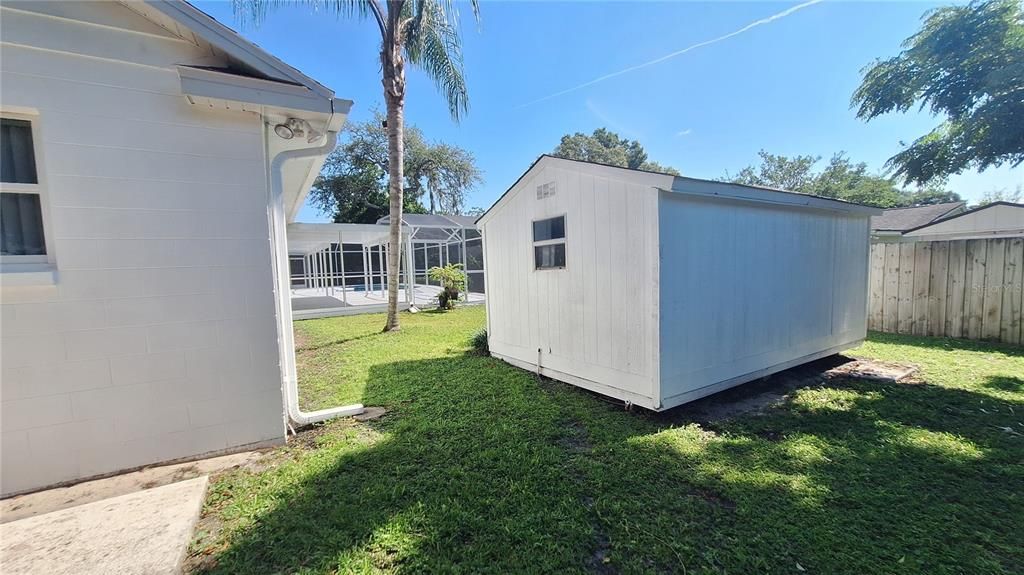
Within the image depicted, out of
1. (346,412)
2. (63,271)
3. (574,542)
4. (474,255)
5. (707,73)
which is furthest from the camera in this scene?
(474,255)

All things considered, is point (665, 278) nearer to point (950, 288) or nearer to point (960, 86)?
point (950, 288)

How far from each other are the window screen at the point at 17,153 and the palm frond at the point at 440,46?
7142 mm

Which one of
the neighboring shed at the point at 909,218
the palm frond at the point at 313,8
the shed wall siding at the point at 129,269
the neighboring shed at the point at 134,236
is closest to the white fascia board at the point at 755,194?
the neighboring shed at the point at 134,236

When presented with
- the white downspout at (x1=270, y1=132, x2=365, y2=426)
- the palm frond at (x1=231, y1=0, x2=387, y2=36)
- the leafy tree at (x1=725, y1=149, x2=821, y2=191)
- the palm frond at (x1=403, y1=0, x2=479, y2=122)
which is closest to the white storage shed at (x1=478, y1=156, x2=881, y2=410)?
the white downspout at (x1=270, y1=132, x2=365, y2=426)

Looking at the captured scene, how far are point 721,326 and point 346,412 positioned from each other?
A: 4176 mm

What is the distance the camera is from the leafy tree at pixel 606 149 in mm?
32781

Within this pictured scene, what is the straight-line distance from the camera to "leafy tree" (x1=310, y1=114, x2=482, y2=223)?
24.9 m

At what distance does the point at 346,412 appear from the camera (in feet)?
13.1

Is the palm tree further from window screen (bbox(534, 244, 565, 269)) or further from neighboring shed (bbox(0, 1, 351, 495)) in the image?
neighboring shed (bbox(0, 1, 351, 495))

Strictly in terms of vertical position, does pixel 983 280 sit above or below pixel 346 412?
above

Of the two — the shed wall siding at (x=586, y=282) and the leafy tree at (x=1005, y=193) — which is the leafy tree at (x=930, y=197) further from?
the shed wall siding at (x=586, y=282)

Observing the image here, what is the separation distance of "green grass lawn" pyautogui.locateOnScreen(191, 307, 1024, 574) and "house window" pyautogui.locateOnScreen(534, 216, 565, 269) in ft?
5.49

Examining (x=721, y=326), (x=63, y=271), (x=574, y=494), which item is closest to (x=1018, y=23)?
(x=721, y=326)

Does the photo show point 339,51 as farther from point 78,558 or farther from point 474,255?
point 78,558
